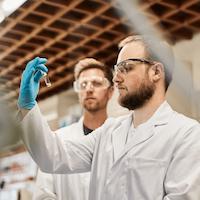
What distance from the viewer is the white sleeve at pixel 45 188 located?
117 centimetres

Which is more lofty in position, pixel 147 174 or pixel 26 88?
pixel 26 88

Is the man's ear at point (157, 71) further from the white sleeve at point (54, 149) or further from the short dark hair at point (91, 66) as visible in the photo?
the short dark hair at point (91, 66)

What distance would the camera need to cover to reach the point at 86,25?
1952mm

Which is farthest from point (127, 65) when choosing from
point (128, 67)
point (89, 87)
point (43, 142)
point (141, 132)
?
point (89, 87)

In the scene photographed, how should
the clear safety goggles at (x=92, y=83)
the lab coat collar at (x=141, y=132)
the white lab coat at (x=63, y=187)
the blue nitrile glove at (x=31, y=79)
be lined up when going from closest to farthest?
the blue nitrile glove at (x=31, y=79) < the lab coat collar at (x=141, y=132) < the white lab coat at (x=63, y=187) < the clear safety goggles at (x=92, y=83)

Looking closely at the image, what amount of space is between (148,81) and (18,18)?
3.73ft

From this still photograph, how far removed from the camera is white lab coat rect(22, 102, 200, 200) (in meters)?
0.72

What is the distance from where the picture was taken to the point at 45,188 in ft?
3.92

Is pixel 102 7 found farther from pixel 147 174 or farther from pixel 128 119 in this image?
pixel 147 174

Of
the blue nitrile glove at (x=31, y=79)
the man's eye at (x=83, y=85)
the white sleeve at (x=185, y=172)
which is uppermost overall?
the man's eye at (x=83, y=85)

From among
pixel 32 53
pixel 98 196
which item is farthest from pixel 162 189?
pixel 32 53

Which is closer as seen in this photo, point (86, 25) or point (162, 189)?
point (162, 189)

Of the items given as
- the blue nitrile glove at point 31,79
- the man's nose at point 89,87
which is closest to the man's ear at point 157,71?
the blue nitrile glove at point 31,79

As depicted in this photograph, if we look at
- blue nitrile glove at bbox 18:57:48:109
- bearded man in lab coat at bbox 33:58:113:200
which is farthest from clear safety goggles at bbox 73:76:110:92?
blue nitrile glove at bbox 18:57:48:109
